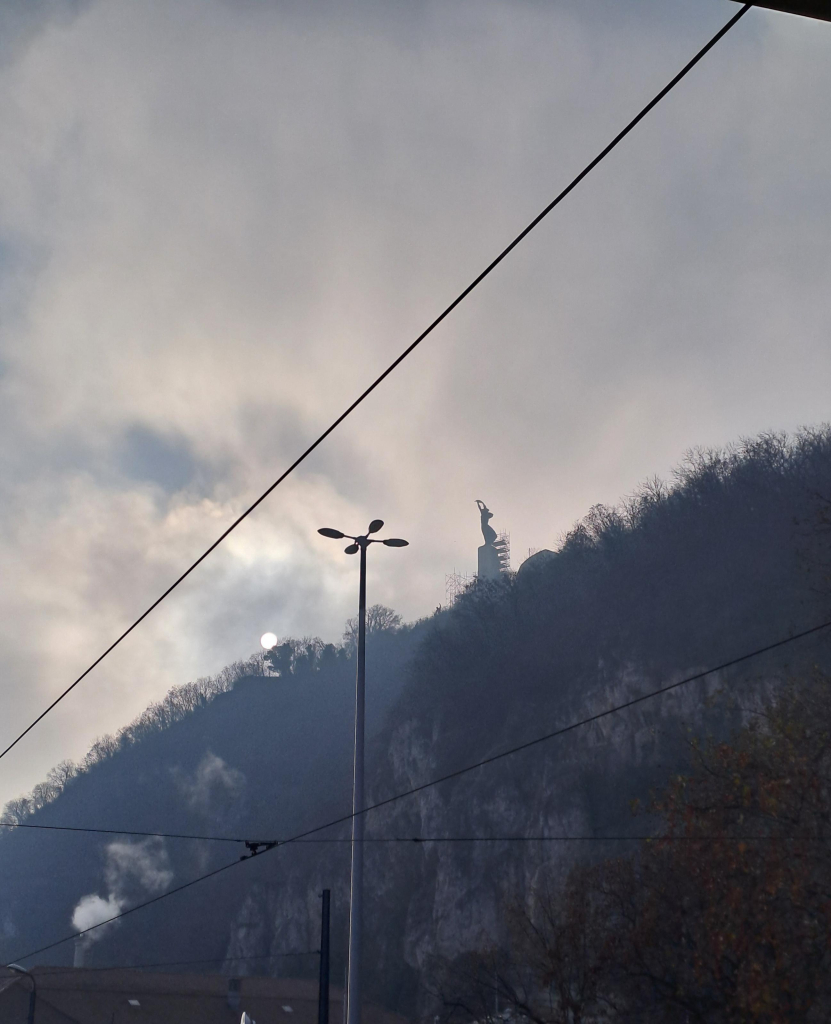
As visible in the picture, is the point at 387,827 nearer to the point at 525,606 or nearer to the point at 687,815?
the point at 525,606

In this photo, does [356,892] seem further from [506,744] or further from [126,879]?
[126,879]

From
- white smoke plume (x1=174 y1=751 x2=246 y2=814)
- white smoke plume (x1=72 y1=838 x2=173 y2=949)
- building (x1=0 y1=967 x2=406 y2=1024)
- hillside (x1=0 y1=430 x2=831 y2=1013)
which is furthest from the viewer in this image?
white smoke plume (x1=174 y1=751 x2=246 y2=814)

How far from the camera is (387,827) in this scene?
85.2m

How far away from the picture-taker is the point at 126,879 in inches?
5059

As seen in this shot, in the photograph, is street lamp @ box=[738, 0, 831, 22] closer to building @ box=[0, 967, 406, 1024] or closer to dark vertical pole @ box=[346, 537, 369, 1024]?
dark vertical pole @ box=[346, 537, 369, 1024]

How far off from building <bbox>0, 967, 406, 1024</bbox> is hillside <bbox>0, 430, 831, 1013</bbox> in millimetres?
13947

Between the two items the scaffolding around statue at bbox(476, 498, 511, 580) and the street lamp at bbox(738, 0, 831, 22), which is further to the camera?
the scaffolding around statue at bbox(476, 498, 511, 580)

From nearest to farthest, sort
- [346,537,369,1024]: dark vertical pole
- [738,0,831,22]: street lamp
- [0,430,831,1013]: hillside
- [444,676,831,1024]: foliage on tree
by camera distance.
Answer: [738,0,831,22]: street lamp, [346,537,369,1024]: dark vertical pole, [444,676,831,1024]: foliage on tree, [0,430,831,1013]: hillside

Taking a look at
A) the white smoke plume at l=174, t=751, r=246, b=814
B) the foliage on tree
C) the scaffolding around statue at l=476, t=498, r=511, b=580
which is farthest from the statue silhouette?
the foliage on tree

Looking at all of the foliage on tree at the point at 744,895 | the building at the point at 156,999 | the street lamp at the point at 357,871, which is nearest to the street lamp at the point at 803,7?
the street lamp at the point at 357,871

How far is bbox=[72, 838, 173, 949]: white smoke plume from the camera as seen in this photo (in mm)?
126688

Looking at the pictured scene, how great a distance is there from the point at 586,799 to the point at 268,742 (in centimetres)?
8576

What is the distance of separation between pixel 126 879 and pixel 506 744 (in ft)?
248

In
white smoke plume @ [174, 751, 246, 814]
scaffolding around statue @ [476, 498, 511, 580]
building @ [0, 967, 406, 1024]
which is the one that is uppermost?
scaffolding around statue @ [476, 498, 511, 580]
